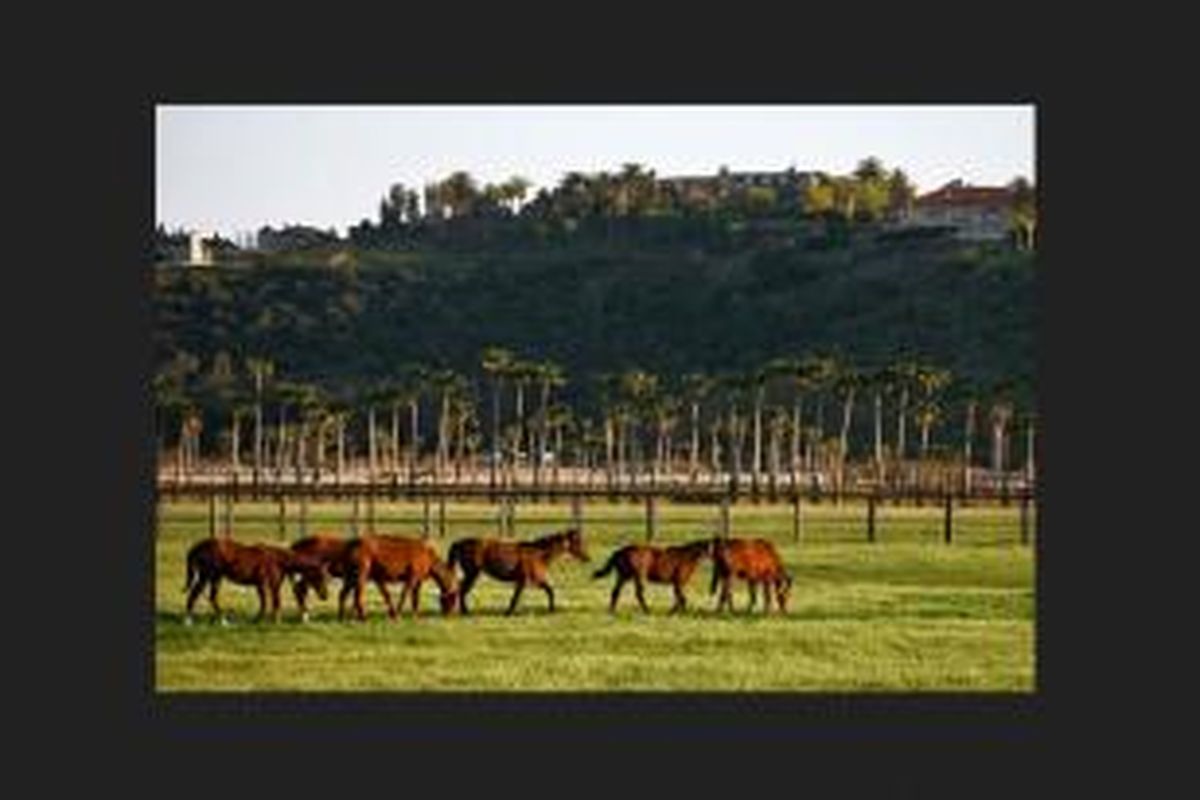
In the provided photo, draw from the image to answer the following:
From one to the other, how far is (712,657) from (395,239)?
4779 cm

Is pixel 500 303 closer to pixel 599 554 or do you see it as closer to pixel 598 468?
pixel 598 468

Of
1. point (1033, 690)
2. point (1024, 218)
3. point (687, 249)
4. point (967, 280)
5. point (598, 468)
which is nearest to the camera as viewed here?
point (1033, 690)

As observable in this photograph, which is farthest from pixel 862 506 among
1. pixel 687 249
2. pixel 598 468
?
pixel 687 249

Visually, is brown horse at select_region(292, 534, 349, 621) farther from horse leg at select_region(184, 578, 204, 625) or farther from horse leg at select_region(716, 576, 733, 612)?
horse leg at select_region(716, 576, 733, 612)

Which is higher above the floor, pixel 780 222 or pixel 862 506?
pixel 780 222

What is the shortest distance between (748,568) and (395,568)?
3675mm

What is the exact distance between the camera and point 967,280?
77.4 m

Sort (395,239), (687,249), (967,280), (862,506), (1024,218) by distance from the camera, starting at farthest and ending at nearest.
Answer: (687,249)
(967,280)
(395,239)
(1024,218)
(862,506)

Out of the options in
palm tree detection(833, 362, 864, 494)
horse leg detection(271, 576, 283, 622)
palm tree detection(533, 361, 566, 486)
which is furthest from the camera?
palm tree detection(533, 361, 566, 486)

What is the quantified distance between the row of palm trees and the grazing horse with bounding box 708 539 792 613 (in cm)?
2685

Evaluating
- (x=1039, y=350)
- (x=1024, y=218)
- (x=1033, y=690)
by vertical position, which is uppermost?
(x=1024, y=218)

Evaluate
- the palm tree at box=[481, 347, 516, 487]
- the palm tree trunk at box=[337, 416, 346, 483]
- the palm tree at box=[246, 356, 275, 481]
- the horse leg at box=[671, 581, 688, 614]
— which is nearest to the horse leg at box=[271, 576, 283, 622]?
the horse leg at box=[671, 581, 688, 614]

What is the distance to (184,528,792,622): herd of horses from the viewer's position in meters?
26.8

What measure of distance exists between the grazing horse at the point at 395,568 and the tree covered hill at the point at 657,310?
84.6ft
